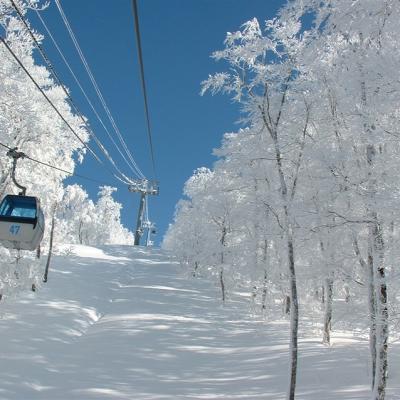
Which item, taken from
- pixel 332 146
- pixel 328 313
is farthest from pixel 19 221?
pixel 328 313

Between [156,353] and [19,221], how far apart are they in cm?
996

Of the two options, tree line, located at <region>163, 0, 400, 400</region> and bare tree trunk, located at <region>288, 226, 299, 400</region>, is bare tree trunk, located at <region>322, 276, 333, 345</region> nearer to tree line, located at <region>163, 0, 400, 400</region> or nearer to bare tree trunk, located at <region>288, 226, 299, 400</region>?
tree line, located at <region>163, 0, 400, 400</region>

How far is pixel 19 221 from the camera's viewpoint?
27.0 feet

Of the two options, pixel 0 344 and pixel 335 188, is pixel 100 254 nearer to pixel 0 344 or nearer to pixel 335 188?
pixel 0 344

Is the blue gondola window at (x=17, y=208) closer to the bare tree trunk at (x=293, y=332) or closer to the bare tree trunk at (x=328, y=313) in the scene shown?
the bare tree trunk at (x=293, y=332)

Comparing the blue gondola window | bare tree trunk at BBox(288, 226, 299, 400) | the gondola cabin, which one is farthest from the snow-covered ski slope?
the blue gondola window

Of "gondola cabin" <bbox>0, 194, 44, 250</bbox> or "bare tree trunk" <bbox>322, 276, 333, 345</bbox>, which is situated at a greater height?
"gondola cabin" <bbox>0, 194, 44, 250</bbox>

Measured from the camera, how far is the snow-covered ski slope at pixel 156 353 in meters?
11.9

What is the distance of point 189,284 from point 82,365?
74.6 feet

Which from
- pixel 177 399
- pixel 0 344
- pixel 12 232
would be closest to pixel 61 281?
pixel 0 344

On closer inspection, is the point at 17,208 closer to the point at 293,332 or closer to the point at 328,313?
the point at 293,332

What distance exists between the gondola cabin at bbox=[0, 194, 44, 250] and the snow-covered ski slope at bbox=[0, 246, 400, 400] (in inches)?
205

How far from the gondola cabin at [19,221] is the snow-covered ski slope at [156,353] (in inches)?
205

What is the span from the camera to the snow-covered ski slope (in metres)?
11.9
